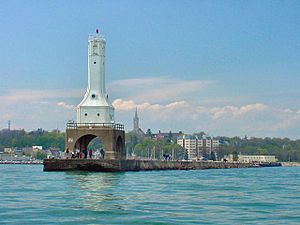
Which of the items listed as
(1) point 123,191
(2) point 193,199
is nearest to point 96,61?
(1) point 123,191

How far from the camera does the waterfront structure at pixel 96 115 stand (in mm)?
76000

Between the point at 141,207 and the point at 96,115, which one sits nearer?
the point at 141,207

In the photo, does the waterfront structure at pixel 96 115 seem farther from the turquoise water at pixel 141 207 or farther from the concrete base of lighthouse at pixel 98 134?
the turquoise water at pixel 141 207

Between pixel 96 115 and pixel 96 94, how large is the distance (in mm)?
2739

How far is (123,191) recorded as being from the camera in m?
41.2

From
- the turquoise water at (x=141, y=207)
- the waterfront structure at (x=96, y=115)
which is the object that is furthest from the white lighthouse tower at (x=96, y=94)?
the turquoise water at (x=141, y=207)

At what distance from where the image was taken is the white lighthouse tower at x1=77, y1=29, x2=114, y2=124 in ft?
253

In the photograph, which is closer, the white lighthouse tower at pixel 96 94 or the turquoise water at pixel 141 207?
the turquoise water at pixel 141 207

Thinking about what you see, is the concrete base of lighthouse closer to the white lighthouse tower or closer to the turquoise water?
the white lighthouse tower

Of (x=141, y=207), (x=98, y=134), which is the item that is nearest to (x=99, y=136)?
(x=98, y=134)

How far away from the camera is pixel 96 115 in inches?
3039

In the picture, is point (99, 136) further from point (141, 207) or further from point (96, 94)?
point (141, 207)

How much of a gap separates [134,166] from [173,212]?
5170 cm

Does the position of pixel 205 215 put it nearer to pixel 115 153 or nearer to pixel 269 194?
pixel 269 194
